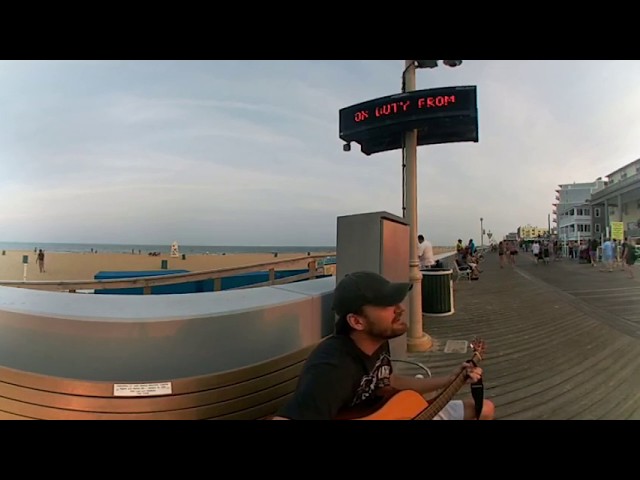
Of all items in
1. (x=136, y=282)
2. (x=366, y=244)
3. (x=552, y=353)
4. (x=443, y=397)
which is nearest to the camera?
(x=443, y=397)

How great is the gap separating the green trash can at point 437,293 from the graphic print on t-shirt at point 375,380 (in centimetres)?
438

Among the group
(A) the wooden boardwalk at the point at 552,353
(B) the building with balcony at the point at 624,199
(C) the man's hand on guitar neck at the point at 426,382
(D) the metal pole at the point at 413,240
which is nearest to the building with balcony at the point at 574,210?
(B) the building with balcony at the point at 624,199

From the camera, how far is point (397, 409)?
1275mm

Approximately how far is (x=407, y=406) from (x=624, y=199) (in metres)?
30.9

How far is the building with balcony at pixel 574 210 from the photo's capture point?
121 ft

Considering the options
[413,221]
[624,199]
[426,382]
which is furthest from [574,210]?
[426,382]

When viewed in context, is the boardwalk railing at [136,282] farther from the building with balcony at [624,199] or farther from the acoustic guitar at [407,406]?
the building with balcony at [624,199]

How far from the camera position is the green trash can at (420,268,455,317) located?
214 inches

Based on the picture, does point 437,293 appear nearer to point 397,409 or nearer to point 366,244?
point 366,244
